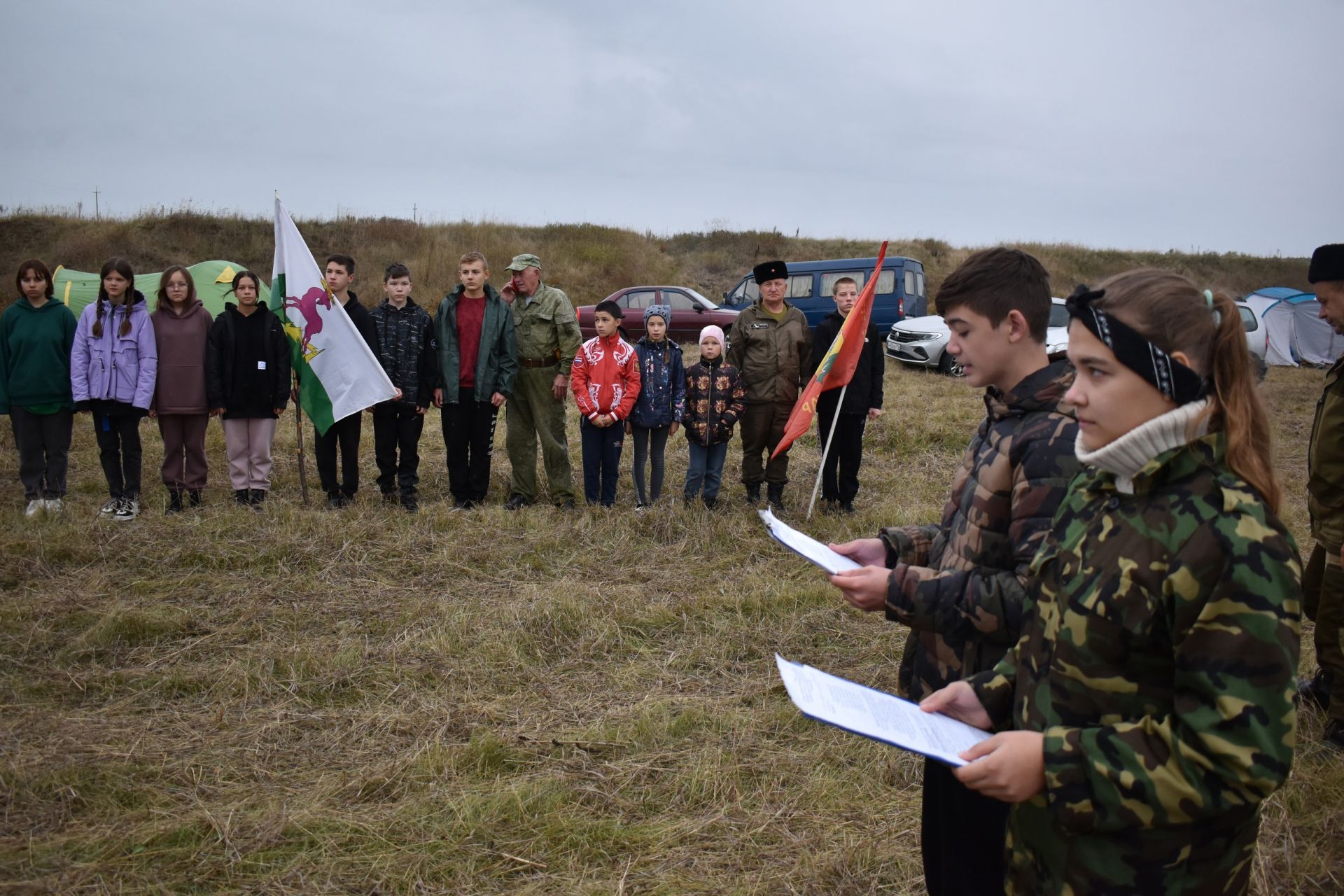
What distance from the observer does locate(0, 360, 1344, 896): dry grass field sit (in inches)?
109

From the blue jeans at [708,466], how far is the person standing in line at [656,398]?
9.6 inches

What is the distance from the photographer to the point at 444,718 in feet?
12.1

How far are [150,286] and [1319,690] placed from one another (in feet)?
50.9

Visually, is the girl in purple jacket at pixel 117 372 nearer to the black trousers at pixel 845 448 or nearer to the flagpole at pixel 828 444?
the flagpole at pixel 828 444

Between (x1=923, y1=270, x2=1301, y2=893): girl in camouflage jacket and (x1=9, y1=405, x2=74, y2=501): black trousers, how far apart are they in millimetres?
7232

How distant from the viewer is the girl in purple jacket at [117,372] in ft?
21.2

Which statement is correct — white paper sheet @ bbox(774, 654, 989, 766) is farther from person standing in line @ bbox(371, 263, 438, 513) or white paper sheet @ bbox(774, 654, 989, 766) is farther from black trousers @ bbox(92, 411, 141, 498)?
black trousers @ bbox(92, 411, 141, 498)

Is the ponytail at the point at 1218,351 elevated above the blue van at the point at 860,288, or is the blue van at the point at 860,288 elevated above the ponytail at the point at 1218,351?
the blue van at the point at 860,288

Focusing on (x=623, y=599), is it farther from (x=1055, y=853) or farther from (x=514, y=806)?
(x=1055, y=853)

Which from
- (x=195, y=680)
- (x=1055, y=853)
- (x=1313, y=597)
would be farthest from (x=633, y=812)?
(x=1313, y=597)

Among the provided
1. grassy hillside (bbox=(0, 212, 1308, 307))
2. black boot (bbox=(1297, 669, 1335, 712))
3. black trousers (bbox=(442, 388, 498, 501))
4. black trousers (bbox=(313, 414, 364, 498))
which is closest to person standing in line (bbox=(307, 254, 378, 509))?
black trousers (bbox=(313, 414, 364, 498))

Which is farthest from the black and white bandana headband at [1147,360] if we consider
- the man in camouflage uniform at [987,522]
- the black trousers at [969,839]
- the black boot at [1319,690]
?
the black boot at [1319,690]

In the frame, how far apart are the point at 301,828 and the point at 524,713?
3.47 feet

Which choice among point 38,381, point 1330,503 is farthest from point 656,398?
point 1330,503
